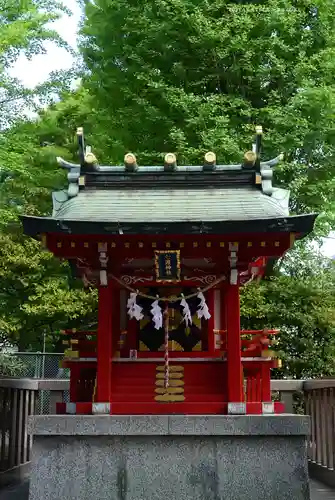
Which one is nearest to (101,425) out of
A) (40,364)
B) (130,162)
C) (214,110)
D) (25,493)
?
(25,493)

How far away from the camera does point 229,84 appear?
18.5 metres

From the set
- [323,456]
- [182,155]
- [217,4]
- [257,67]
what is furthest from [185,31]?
[323,456]

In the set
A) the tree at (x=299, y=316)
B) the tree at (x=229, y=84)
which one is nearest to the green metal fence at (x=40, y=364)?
the tree at (x=299, y=316)

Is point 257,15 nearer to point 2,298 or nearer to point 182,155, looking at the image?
point 182,155

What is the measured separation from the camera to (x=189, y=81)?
1864cm

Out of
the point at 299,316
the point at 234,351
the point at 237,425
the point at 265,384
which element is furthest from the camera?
the point at 299,316

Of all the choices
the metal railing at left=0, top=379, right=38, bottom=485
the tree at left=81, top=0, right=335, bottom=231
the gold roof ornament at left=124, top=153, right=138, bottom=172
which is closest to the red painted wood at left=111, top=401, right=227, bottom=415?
the metal railing at left=0, top=379, right=38, bottom=485

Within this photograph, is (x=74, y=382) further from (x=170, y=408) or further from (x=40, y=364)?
(x=40, y=364)

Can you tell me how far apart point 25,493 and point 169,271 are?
16.7 feet

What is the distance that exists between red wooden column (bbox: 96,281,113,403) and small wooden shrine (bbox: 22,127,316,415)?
0.06ft

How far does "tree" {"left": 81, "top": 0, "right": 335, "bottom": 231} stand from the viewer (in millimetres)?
16812

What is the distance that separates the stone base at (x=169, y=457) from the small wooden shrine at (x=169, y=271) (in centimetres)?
58

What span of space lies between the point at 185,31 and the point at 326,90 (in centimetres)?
468

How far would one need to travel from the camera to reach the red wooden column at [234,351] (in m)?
9.77
